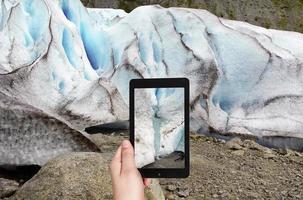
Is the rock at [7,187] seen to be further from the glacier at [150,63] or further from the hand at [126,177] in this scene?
the hand at [126,177]

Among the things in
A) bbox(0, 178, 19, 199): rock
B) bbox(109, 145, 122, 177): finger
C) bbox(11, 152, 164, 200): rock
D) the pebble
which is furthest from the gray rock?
bbox(109, 145, 122, 177): finger

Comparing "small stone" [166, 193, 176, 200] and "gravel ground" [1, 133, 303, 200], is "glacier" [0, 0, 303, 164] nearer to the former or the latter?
"gravel ground" [1, 133, 303, 200]

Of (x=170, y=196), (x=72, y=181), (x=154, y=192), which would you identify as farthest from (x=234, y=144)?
(x=72, y=181)

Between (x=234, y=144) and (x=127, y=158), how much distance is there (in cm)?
606

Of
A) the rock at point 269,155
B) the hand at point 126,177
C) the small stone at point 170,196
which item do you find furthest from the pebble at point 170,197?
the hand at point 126,177

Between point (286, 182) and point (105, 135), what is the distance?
7.79ft

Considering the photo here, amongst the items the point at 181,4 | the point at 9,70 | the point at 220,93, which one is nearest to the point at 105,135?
the point at 9,70

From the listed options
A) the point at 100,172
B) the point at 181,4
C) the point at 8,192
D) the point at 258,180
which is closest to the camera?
the point at 100,172

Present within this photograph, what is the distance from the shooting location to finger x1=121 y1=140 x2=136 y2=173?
6.16ft

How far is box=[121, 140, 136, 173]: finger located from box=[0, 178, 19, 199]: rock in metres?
4.08

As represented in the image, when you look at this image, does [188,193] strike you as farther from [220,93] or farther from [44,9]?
[44,9]

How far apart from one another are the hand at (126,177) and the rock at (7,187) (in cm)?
408

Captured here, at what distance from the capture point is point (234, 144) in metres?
7.82

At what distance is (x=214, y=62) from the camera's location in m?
8.84
